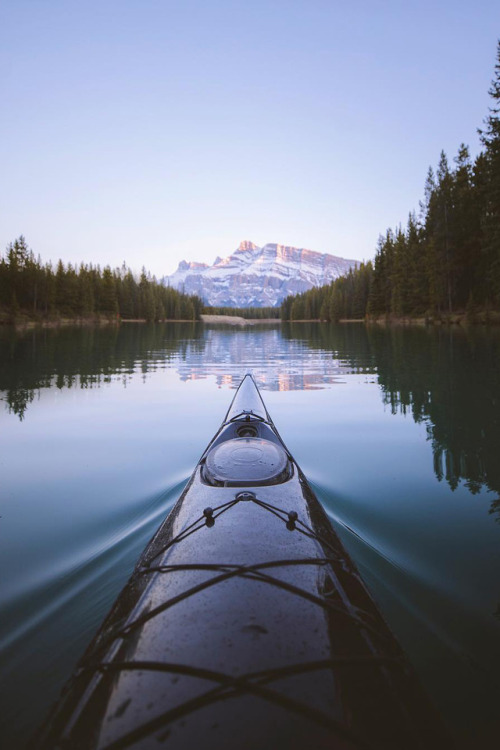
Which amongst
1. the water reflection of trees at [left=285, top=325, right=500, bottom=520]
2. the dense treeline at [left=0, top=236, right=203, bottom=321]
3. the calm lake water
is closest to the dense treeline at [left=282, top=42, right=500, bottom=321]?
the water reflection of trees at [left=285, top=325, right=500, bottom=520]

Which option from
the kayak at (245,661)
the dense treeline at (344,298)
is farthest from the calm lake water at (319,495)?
the dense treeline at (344,298)

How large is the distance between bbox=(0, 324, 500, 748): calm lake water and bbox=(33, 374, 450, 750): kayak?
669 millimetres

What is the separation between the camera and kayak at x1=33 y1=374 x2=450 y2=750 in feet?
4.17

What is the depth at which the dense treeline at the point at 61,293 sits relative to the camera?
60.7m

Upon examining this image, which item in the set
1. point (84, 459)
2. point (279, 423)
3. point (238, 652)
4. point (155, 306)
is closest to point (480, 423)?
point (279, 423)

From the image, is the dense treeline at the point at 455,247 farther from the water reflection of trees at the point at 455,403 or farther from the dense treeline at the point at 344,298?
the dense treeline at the point at 344,298

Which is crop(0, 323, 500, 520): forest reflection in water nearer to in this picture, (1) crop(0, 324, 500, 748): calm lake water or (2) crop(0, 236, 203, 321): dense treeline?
(1) crop(0, 324, 500, 748): calm lake water

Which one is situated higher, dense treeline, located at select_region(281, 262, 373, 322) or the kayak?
dense treeline, located at select_region(281, 262, 373, 322)

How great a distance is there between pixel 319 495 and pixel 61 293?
77831 millimetres

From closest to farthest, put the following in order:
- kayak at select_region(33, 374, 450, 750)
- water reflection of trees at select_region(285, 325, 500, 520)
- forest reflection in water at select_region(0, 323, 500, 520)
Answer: kayak at select_region(33, 374, 450, 750), water reflection of trees at select_region(285, 325, 500, 520), forest reflection in water at select_region(0, 323, 500, 520)

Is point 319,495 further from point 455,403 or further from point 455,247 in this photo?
point 455,247

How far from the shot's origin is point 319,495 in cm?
486

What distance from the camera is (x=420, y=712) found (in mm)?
1444

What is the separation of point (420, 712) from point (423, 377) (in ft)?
39.3
